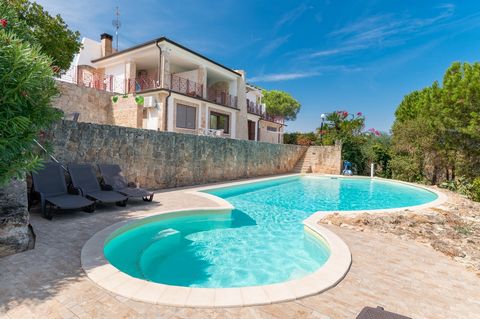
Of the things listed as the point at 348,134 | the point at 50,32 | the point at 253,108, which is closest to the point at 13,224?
the point at 50,32

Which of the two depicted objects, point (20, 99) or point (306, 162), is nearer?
point (20, 99)

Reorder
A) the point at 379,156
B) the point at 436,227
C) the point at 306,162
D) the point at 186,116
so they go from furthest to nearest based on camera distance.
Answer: the point at 306,162 < the point at 379,156 < the point at 186,116 < the point at 436,227

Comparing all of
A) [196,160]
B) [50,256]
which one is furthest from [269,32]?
[50,256]

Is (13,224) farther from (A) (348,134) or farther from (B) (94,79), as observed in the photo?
(A) (348,134)

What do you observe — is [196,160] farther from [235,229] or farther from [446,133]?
[446,133]

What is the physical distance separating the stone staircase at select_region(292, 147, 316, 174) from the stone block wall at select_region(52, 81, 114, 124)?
15506 mm

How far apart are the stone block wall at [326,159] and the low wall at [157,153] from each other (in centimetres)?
764

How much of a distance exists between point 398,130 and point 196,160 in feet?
49.3

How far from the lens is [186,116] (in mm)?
17641

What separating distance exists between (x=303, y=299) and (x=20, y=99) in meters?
4.28

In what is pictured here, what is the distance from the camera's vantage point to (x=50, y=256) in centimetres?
371

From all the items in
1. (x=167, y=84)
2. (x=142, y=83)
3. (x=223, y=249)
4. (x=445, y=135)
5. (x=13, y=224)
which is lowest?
(x=223, y=249)

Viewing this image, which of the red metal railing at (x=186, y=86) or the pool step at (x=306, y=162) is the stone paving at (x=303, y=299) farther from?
the pool step at (x=306, y=162)

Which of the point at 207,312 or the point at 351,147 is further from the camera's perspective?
the point at 351,147
